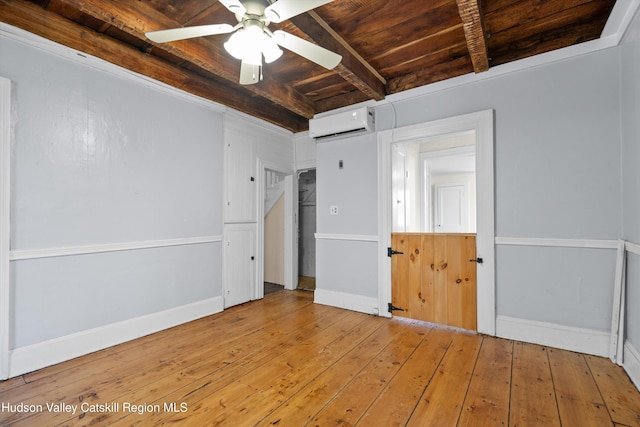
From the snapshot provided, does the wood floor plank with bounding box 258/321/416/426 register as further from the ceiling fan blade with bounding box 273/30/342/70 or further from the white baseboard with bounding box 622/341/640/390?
the ceiling fan blade with bounding box 273/30/342/70

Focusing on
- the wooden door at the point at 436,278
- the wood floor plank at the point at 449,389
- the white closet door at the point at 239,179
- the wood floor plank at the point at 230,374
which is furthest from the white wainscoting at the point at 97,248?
the wood floor plank at the point at 449,389

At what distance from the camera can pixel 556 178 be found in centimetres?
256

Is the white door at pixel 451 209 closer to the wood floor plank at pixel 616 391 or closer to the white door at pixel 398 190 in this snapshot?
the white door at pixel 398 190

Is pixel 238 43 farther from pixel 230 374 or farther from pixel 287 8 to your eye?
pixel 230 374

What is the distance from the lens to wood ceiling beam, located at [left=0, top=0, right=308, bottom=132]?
2.11 meters

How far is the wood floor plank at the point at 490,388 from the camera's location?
1.68 meters

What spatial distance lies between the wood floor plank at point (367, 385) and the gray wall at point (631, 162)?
A: 5.08 feet

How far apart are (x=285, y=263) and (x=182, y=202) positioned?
2072 millimetres

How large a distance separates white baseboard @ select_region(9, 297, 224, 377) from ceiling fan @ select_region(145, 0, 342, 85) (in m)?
2.43

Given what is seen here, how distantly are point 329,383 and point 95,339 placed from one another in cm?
207

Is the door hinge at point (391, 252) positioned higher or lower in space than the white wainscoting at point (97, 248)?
lower

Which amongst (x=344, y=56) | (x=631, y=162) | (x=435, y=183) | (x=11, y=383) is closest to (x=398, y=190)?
(x=344, y=56)

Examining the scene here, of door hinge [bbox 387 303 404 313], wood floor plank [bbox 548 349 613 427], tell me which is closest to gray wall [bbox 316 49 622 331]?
wood floor plank [bbox 548 349 613 427]

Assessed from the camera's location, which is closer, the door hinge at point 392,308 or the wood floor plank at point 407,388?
the wood floor plank at point 407,388
